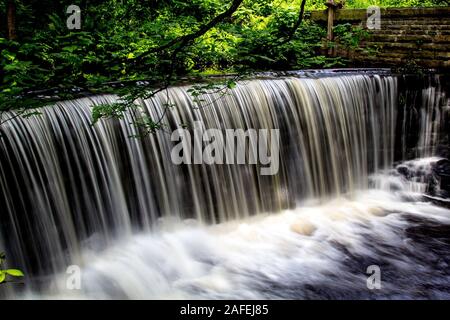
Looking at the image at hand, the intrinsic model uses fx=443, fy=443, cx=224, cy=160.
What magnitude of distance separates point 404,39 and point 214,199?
20.2 ft

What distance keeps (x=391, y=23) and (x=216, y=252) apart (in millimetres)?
7246

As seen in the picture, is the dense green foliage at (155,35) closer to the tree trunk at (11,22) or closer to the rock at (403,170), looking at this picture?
the tree trunk at (11,22)

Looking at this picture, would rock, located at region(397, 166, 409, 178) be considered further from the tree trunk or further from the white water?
the tree trunk

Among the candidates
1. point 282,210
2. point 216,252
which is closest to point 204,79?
point 282,210

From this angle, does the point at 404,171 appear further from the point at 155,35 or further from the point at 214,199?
the point at 155,35

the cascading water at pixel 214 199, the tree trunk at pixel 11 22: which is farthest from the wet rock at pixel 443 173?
the tree trunk at pixel 11 22

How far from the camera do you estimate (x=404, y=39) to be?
1000 cm

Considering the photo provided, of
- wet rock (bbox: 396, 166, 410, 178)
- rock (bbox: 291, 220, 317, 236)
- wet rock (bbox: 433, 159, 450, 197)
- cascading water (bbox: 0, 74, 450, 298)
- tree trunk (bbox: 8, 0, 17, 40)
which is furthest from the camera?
wet rock (bbox: 396, 166, 410, 178)

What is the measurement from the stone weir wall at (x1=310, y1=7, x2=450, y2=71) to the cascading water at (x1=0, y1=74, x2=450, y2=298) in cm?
130

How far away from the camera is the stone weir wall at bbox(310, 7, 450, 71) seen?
9.52 m

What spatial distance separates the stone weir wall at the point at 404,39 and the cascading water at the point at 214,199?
1.30 meters

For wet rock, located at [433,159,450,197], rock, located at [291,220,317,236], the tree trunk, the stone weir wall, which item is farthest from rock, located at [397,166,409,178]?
the tree trunk
